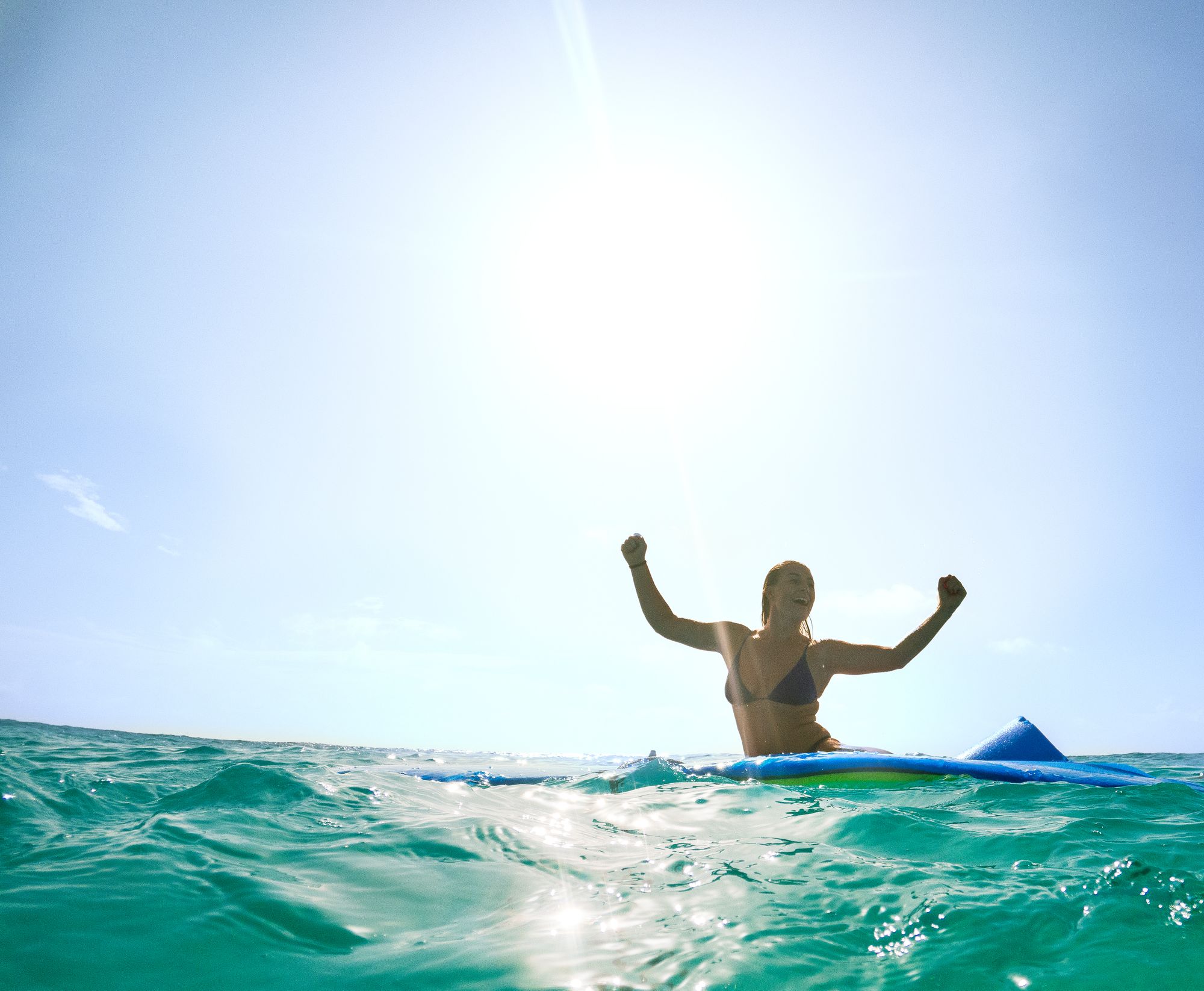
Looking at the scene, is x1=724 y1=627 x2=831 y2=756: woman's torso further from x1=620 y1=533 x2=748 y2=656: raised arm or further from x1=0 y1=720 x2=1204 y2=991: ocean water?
x1=0 y1=720 x2=1204 y2=991: ocean water

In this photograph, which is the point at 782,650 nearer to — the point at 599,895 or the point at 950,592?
the point at 950,592

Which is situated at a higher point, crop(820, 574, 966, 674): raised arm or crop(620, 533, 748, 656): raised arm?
crop(620, 533, 748, 656): raised arm

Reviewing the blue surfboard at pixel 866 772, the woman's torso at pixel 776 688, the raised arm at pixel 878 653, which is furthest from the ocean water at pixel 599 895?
the raised arm at pixel 878 653

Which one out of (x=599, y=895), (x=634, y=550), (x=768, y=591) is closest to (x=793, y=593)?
(x=768, y=591)

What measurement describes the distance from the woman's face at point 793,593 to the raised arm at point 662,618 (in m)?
0.36

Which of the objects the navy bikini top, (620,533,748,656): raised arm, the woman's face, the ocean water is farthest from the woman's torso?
the ocean water

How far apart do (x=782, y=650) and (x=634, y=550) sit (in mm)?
1321

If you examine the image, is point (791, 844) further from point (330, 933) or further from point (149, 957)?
point (149, 957)

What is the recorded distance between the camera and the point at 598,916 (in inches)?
64.2

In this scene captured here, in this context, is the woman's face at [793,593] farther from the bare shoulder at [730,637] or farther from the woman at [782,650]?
the bare shoulder at [730,637]

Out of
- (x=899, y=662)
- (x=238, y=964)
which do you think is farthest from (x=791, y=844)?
(x=899, y=662)

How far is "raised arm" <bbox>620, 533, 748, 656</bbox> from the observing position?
182 inches

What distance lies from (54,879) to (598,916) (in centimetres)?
153

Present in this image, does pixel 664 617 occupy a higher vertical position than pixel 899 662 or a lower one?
higher
